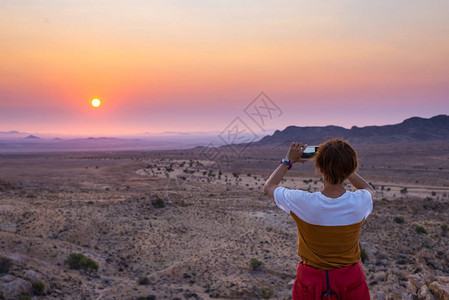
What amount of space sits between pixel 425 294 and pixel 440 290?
0.29 metres

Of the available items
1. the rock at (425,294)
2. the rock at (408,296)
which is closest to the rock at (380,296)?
the rock at (408,296)

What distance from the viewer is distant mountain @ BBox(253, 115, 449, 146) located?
4028 inches

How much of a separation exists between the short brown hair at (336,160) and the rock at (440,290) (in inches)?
171

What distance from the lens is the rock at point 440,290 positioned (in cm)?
495

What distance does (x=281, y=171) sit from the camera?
232 cm

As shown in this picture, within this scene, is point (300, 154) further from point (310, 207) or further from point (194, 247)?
point (194, 247)

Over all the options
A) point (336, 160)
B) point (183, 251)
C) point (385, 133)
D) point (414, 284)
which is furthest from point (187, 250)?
point (385, 133)

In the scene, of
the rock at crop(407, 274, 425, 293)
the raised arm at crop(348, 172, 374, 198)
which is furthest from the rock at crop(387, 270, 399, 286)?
the raised arm at crop(348, 172, 374, 198)

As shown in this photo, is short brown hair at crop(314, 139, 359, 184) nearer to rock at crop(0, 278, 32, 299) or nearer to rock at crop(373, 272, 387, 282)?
rock at crop(0, 278, 32, 299)

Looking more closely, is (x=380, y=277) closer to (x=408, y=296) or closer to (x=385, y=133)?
(x=408, y=296)

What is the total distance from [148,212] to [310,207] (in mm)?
11983

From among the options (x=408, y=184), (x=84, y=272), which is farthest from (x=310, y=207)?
(x=408, y=184)

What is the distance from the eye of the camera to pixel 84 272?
764cm

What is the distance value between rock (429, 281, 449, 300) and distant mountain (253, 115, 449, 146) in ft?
284
